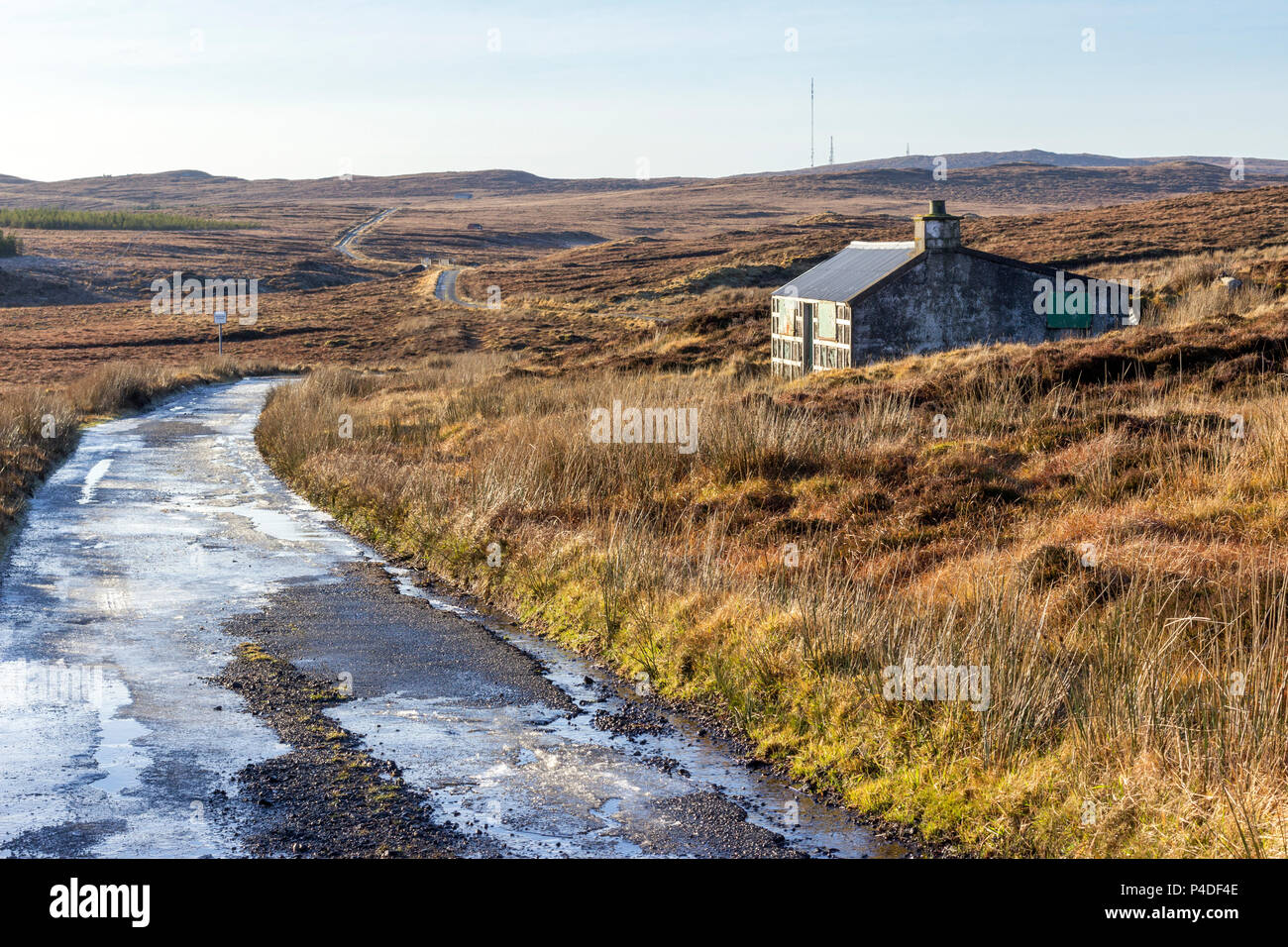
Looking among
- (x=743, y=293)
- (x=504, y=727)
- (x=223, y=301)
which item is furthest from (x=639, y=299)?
(x=504, y=727)

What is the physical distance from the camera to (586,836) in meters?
6.33

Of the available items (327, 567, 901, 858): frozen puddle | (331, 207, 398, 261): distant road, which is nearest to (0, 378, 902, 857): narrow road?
(327, 567, 901, 858): frozen puddle

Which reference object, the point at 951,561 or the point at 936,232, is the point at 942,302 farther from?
the point at 951,561

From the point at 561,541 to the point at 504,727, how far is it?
4.15 metres

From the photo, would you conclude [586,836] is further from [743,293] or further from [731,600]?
[743,293]

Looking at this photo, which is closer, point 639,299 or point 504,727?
point 504,727

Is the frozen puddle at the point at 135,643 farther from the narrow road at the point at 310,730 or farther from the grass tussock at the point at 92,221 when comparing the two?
the grass tussock at the point at 92,221

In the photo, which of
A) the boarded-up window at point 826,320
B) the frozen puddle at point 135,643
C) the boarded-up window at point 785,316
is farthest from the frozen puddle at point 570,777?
the boarded-up window at point 785,316

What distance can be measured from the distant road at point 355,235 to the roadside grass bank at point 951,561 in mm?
104707

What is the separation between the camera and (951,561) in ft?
34.1

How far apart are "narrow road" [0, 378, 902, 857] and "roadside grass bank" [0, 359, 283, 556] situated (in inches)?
155

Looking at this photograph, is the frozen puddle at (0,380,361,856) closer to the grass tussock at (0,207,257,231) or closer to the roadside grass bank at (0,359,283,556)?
the roadside grass bank at (0,359,283,556)

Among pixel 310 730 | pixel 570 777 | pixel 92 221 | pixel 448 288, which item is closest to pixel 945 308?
pixel 310 730

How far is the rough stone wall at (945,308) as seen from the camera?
26.2 m
